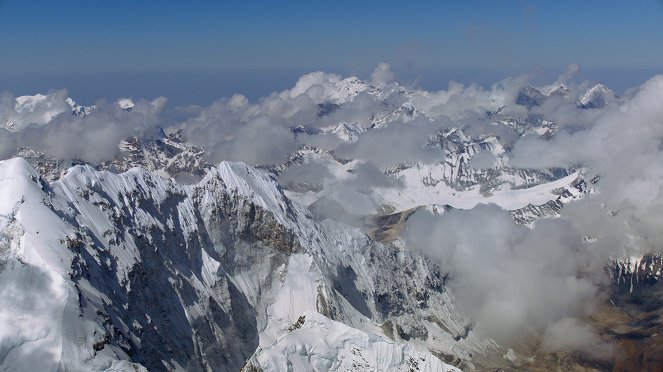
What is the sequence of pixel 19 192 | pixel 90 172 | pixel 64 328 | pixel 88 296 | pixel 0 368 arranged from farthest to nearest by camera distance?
pixel 90 172 < pixel 19 192 < pixel 88 296 < pixel 64 328 < pixel 0 368

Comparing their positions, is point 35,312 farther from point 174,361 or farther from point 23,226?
point 174,361

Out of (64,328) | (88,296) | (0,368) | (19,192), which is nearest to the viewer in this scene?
(0,368)

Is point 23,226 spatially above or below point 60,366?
above

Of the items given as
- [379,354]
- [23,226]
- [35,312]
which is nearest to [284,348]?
[379,354]

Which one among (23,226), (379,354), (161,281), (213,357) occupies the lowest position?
(213,357)

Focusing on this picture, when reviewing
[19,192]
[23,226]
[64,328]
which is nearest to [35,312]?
[64,328]

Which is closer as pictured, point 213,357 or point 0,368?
point 0,368

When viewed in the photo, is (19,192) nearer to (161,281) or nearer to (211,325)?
(161,281)

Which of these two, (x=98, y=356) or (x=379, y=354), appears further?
(x=379, y=354)

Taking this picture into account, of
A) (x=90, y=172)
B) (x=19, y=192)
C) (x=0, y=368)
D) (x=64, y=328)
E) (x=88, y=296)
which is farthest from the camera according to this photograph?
(x=90, y=172)
